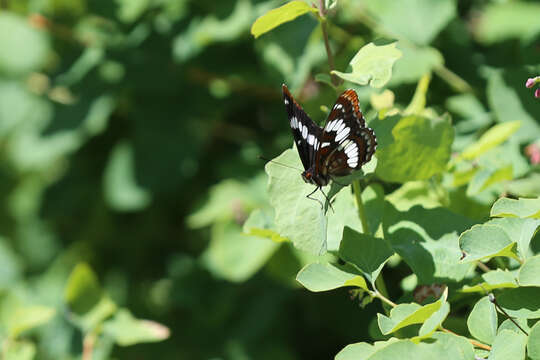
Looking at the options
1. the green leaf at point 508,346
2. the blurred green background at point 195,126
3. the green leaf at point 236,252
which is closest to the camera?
the green leaf at point 508,346

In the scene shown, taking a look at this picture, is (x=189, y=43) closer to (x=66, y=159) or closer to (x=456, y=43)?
(x=456, y=43)

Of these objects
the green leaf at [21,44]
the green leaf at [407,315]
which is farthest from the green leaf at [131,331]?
the green leaf at [21,44]

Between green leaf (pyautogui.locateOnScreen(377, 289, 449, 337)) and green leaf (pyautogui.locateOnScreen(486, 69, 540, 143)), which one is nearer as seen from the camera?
green leaf (pyautogui.locateOnScreen(377, 289, 449, 337))

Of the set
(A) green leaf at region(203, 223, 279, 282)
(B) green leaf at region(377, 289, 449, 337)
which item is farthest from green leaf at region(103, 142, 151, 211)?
(B) green leaf at region(377, 289, 449, 337)

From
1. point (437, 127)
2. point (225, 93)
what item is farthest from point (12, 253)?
point (437, 127)

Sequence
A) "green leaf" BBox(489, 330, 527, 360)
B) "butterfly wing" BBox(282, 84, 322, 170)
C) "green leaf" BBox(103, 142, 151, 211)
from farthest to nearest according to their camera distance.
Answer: "green leaf" BBox(103, 142, 151, 211)
"butterfly wing" BBox(282, 84, 322, 170)
"green leaf" BBox(489, 330, 527, 360)

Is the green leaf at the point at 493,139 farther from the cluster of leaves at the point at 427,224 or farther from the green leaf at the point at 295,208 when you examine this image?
the green leaf at the point at 295,208

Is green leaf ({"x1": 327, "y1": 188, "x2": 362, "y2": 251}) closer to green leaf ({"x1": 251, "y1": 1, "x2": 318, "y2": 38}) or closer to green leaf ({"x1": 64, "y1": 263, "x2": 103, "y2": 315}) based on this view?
green leaf ({"x1": 251, "y1": 1, "x2": 318, "y2": 38})
